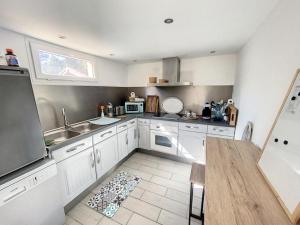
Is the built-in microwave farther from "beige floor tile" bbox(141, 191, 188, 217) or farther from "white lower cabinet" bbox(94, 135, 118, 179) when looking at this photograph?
→ "beige floor tile" bbox(141, 191, 188, 217)

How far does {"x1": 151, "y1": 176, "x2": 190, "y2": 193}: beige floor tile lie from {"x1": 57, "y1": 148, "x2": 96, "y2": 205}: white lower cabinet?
3.20 feet

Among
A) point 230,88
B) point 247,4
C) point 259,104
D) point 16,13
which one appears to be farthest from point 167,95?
point 16,13

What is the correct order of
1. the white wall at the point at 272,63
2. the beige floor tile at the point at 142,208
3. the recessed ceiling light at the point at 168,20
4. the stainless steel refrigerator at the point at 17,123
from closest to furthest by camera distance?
1. the white wall at the point at 272,63
2. the stainless steel refrigerator at the point at 17,123
3. the recessed ceiling light at the point at 168,20
4. the beige floor tile at the point at 142,208

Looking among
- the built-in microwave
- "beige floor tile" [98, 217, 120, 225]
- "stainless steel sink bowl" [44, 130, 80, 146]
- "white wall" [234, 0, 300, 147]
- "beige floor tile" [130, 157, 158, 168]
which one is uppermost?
"white wall" [234, 0, 300, 147]

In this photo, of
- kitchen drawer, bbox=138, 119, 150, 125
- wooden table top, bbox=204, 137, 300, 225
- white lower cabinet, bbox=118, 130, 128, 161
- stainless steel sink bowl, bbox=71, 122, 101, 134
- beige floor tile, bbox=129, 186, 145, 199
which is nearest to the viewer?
wooden table top, bbox=204, 137, 300, 225

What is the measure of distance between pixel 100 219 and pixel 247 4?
2.58 meters

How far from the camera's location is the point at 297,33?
826 millimetres

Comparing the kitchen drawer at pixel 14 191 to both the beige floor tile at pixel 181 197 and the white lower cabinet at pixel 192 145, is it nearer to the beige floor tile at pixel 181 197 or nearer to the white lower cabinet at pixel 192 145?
the beige floor tile at pixel 181 197

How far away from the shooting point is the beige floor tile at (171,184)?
1.95m

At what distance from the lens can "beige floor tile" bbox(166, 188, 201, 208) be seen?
5.71ft

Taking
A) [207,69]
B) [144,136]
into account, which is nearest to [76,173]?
[144,136]

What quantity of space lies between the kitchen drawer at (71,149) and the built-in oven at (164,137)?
4.38ft

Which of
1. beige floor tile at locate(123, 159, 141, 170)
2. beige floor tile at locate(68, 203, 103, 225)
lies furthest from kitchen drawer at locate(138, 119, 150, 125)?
beige floor tile at locate(68, 203, 103, 225)

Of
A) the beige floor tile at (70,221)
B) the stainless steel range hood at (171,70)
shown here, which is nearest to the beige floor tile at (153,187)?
the beige floor tile at (70,221)
